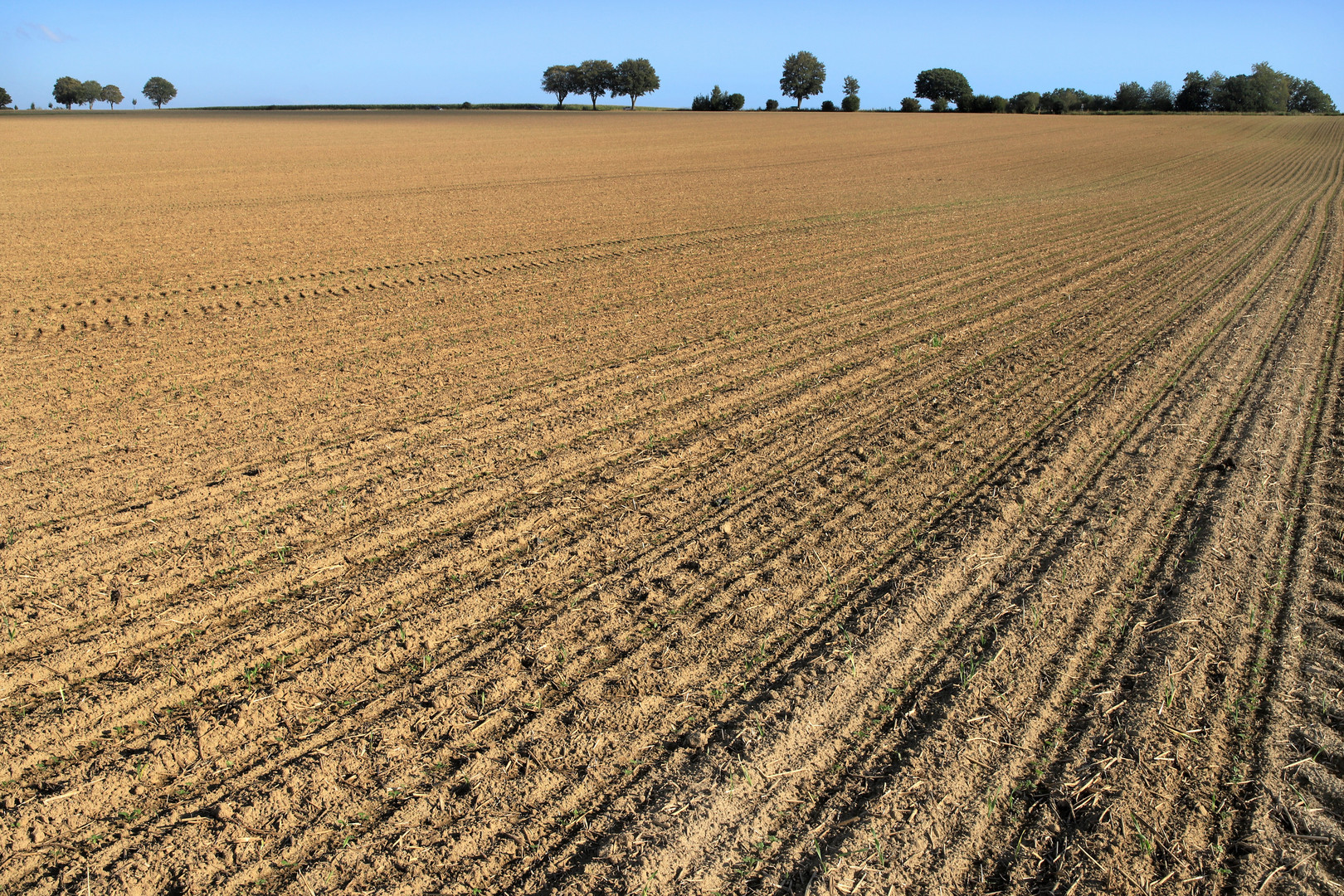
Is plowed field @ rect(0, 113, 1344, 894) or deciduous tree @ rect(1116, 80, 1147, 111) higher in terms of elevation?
deciduous tree @ rect(1116, 80, 1147, 111)

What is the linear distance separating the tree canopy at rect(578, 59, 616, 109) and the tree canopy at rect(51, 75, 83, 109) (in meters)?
84.8

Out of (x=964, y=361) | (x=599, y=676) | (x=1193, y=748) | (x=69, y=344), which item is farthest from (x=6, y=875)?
(x=964, y=361)

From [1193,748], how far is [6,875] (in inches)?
186

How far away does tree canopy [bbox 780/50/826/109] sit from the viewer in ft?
355

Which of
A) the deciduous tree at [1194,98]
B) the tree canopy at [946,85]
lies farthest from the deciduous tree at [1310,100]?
the tree canopy at [946,85]

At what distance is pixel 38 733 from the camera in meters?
3.47

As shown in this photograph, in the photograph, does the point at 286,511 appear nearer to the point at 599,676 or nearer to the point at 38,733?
the point at 38,733

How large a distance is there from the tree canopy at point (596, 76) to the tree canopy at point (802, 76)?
24.0m

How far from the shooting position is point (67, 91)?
126m

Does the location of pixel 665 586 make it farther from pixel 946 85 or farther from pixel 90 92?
pixel 90 92

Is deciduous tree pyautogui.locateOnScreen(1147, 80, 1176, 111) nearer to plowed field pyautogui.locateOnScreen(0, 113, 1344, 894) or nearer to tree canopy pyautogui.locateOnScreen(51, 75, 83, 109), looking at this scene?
plowed field pyautogui.locateOnScreen(0, 113, 1344, 894)

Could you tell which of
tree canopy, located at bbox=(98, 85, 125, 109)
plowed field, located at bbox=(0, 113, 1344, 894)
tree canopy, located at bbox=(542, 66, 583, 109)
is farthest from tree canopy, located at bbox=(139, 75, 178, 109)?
plowed field, located at bbox=(0, 113, 1344, 894)

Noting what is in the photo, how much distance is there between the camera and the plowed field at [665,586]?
307cm

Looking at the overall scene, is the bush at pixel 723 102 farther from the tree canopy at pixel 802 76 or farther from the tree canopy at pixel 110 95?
the tree canopy at pixel 110 95
